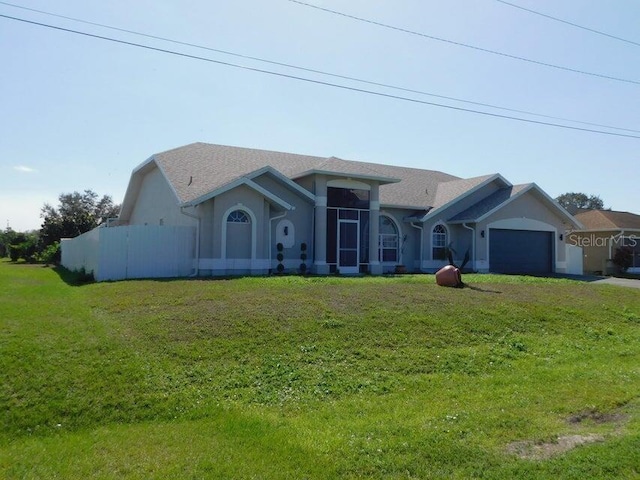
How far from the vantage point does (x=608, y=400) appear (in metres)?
7.38

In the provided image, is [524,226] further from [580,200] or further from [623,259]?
[580,200]

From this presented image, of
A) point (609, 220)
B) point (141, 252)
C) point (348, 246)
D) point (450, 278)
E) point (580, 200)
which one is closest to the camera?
point (450, 278)

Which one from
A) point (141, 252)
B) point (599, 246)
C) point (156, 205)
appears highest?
point (156, 205)

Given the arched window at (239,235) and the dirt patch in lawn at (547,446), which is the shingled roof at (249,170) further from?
the dirt patch in lawn at (547,446)

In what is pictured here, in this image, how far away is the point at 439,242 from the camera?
25.1m

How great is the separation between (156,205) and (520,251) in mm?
17192

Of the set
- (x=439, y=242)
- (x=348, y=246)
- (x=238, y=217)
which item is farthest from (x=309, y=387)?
(x=439, y=242)

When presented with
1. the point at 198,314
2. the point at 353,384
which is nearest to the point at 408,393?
the point at 353,384

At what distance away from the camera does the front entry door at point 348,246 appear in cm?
2153

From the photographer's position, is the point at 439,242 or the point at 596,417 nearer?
the point at 596,417

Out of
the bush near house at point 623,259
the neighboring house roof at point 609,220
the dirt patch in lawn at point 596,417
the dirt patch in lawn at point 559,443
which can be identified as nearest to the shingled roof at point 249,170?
the neighboring house roof at point 609,220

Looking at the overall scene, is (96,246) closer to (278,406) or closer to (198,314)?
(198,314)

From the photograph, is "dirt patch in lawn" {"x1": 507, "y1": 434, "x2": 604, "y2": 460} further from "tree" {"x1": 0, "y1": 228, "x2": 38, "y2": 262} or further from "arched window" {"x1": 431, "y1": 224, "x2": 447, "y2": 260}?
"tree" {"x1": 0, "y1": 228, "x2": 38, "y2": 262}

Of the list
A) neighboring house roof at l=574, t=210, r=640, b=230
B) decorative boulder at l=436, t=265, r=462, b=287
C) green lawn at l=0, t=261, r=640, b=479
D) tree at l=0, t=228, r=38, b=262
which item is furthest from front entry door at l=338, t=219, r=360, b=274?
tree at l=0, t=228, r=38, b=262
